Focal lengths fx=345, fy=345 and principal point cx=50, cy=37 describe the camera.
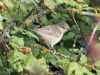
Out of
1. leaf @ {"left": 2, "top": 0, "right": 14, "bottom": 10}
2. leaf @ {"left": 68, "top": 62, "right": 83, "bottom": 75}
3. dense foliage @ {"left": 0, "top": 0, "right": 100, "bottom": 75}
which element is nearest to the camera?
dense foliage @ {"left": 0, "top": 0, "right": 100, "bottom": 75}

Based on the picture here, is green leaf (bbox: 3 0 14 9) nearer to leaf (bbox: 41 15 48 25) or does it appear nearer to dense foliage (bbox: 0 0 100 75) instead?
dense foliage (bbox: 0 0 100 75)

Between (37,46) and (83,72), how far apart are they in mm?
595

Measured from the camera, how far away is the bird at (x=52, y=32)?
11.8 feet

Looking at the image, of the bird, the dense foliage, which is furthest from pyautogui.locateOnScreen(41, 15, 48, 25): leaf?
the dense foliage

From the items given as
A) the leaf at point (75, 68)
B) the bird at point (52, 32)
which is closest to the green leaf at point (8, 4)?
the bird at point (52, 32)

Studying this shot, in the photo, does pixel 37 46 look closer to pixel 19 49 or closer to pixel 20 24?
pixel 20 24

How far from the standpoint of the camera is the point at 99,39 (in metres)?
1.87

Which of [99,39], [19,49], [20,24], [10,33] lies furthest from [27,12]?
[99,39]

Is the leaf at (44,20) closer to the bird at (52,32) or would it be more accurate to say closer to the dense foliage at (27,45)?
the bird at (52,32)

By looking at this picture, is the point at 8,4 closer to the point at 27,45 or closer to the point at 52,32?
the point at 27,45

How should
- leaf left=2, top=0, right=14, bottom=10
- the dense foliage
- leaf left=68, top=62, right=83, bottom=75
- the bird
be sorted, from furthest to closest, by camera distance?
1. the bird
2. leaf left=2, top=0, right=14, bottom=10
3. leaf left=68, top=62, right=83, bottom=75
4. the dense foliage

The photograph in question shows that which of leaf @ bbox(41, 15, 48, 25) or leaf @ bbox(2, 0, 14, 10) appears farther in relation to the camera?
leaf @ bbox(41, 15, 48, 25)

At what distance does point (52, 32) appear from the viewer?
154 inches

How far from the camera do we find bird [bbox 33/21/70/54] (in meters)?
3.58
